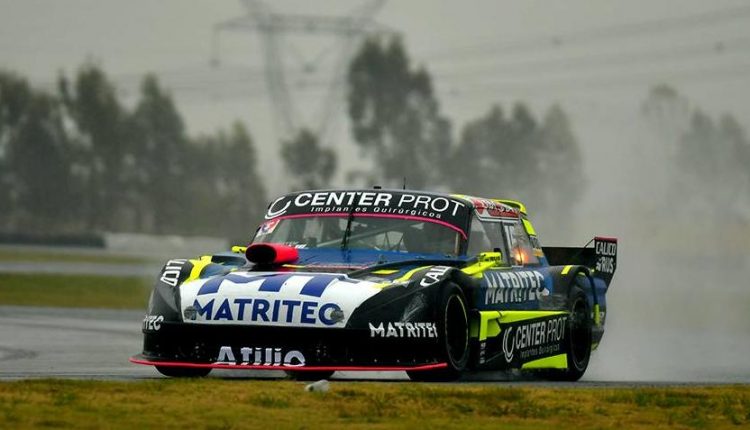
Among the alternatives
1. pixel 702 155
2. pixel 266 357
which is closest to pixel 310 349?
pixel 266 357

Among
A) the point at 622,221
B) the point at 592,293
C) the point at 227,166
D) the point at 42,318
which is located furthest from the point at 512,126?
the point at 592,293

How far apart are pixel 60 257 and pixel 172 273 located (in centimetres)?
4967

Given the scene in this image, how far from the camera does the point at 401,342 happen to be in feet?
37.0

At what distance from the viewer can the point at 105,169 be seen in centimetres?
9731

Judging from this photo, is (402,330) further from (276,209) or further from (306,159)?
(306,159)

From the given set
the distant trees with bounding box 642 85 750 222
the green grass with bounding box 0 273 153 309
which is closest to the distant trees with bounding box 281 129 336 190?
the distant trees with bounding box 642 85 750 222

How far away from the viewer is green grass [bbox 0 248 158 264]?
186ft

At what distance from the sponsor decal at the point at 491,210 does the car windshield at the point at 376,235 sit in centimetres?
59

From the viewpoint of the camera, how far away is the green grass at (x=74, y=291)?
107ft

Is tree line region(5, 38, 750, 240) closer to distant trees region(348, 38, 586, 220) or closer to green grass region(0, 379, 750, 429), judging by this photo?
distant trees region(348, 38, 586, 220)

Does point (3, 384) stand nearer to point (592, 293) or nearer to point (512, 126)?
point (592, 293)

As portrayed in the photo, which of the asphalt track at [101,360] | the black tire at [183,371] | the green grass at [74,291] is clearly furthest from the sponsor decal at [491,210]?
the green grass at [74,291]

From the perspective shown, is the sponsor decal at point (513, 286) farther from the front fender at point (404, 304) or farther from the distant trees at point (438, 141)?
the distant trees at point (438, 141)

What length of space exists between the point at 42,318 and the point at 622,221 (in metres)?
29.1
